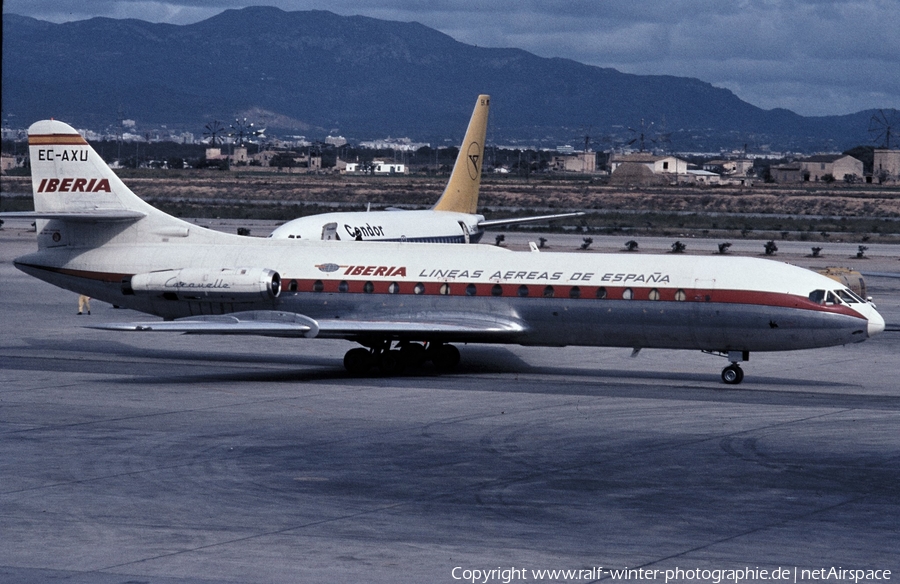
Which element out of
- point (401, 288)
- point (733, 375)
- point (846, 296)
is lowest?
point (733, 375)

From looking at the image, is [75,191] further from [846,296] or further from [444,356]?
[846,296]

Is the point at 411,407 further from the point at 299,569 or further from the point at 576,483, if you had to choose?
the point at 299,569

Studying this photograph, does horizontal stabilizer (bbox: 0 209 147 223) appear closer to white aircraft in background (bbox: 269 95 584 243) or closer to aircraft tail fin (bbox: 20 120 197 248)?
aircraft tail fin (bbox: 20 120 197 248)

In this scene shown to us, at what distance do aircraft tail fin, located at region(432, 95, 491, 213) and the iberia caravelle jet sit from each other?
20.0 metres

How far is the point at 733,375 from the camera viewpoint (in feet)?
97.5

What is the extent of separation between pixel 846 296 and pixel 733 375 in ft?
10.3

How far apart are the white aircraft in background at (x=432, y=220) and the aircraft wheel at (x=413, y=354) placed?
10562mm

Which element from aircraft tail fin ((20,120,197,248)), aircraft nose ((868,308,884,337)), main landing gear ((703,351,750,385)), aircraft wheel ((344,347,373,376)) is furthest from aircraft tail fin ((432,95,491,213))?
aircraft nose ((868,308,884,337))

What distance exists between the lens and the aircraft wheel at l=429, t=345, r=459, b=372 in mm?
31703

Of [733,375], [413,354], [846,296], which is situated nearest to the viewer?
[846,296]

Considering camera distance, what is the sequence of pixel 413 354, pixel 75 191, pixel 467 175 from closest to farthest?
pixel 413 354 < pixel 75 191 < pixel 467 175

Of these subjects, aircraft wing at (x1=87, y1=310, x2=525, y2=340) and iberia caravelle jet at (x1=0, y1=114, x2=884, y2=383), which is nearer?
iberia caravelle jet at (x1=0, y1=114, x2=884, y2=383)

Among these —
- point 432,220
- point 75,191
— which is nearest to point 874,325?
point 75,191

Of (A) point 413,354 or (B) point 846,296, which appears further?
(A) point 413,354
